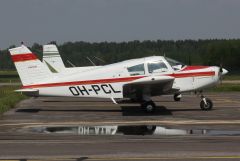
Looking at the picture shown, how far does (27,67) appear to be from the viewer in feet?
67.4

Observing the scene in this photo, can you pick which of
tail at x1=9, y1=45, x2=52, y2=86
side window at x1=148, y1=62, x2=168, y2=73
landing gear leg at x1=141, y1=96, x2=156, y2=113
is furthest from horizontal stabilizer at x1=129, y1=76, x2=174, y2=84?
tail at x1=9, y1=45, x2=52, y2=86

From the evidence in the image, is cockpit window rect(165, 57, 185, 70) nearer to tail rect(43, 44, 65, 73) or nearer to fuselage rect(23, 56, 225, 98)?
fuselage rect(23, 56, 225, 98)

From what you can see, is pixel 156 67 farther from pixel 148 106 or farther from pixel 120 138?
pixel 120 138

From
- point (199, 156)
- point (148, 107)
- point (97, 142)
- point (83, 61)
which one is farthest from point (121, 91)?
point (83, 61)

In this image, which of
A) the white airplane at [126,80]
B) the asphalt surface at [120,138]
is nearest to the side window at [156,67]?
the white airplane at [126,80]

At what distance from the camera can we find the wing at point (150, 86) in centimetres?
1870

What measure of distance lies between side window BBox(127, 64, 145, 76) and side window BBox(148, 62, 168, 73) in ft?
0.92

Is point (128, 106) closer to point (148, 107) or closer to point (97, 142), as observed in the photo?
point (148, 107)

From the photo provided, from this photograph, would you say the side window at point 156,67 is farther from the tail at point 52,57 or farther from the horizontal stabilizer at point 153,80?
the tail at point 52,57

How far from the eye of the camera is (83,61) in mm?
66312

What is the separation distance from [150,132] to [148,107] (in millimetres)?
5953

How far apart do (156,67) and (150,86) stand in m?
0.77

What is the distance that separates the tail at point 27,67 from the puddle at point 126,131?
240 inches

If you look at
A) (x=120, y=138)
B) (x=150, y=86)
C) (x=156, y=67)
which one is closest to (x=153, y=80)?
(x=150, y=86)
